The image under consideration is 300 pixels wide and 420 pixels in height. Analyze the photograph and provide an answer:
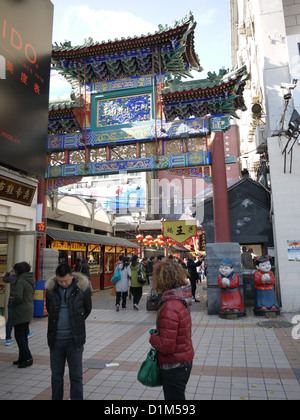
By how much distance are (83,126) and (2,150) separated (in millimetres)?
6698

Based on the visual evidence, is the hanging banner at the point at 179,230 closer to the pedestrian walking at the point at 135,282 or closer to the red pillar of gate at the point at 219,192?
the pedestrian walking at the point at 135,282

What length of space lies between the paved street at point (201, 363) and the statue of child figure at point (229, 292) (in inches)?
12.8

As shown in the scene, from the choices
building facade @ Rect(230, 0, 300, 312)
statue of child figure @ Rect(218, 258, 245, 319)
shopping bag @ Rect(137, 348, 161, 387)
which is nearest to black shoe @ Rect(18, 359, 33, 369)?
shopping bag @ Rect(137, 348, 161, 387)

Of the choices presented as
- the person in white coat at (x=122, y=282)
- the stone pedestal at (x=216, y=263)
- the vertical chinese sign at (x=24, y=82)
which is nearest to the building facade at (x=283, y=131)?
the stone pedestal at (x=216, y=263)

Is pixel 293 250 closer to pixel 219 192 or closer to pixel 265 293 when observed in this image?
pixel 265 293

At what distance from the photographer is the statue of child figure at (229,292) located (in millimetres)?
8898

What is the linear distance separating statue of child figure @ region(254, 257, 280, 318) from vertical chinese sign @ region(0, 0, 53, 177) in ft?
21.4

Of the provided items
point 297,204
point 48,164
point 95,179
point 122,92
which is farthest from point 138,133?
point 95,179

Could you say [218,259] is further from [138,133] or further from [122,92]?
[122,92]

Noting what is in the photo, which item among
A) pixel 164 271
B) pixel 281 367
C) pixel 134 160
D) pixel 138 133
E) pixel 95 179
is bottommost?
pixel 281 367

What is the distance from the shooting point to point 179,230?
50.1ft

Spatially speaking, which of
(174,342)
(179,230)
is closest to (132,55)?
(179,230)

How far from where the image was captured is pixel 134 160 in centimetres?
1146

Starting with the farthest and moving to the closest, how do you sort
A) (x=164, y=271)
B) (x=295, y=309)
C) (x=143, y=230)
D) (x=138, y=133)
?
(x=143, y=230) < (x=138, y=133) < (x=295, y=309) < (x=164, y=271)
